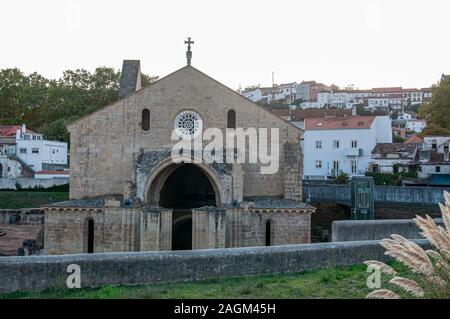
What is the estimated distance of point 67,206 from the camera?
25188 millimetres

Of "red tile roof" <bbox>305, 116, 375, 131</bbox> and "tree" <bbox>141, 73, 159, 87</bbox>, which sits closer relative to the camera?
"red tile roof" <bbox>305, 116, 375, 131</bbox>

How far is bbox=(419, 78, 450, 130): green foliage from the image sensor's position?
58844 mm

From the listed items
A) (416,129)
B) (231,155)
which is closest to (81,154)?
(231,155)

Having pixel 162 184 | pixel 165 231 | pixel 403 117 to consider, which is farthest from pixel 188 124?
pixel 403 117

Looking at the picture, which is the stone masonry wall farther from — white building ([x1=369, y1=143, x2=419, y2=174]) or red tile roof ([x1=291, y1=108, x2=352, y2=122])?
red tile roof ([x1=291, y1=108, x2=352, y2=122])

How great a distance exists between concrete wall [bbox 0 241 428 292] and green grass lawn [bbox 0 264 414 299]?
22cm

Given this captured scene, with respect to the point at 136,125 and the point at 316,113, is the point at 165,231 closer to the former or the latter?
the point at 136,125

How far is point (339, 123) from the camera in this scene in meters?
49.5

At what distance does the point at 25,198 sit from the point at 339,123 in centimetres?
2830

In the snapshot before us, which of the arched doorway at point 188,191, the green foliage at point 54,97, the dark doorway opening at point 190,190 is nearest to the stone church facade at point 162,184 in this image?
the arched doorway at point 188,191

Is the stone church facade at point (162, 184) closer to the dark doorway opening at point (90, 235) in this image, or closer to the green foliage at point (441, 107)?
the dark doorway opening at point (90, 235)

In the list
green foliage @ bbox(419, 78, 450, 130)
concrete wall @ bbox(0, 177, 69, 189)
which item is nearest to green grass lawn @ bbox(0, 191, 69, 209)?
concrete wall @ bbox(0, 177, 69, 189)

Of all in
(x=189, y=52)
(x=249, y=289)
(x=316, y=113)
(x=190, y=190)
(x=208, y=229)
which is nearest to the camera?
(x=249, y=289)

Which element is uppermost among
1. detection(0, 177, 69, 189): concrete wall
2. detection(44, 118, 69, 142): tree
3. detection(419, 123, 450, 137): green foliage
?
detection(44, 118, 69, 142): tree
